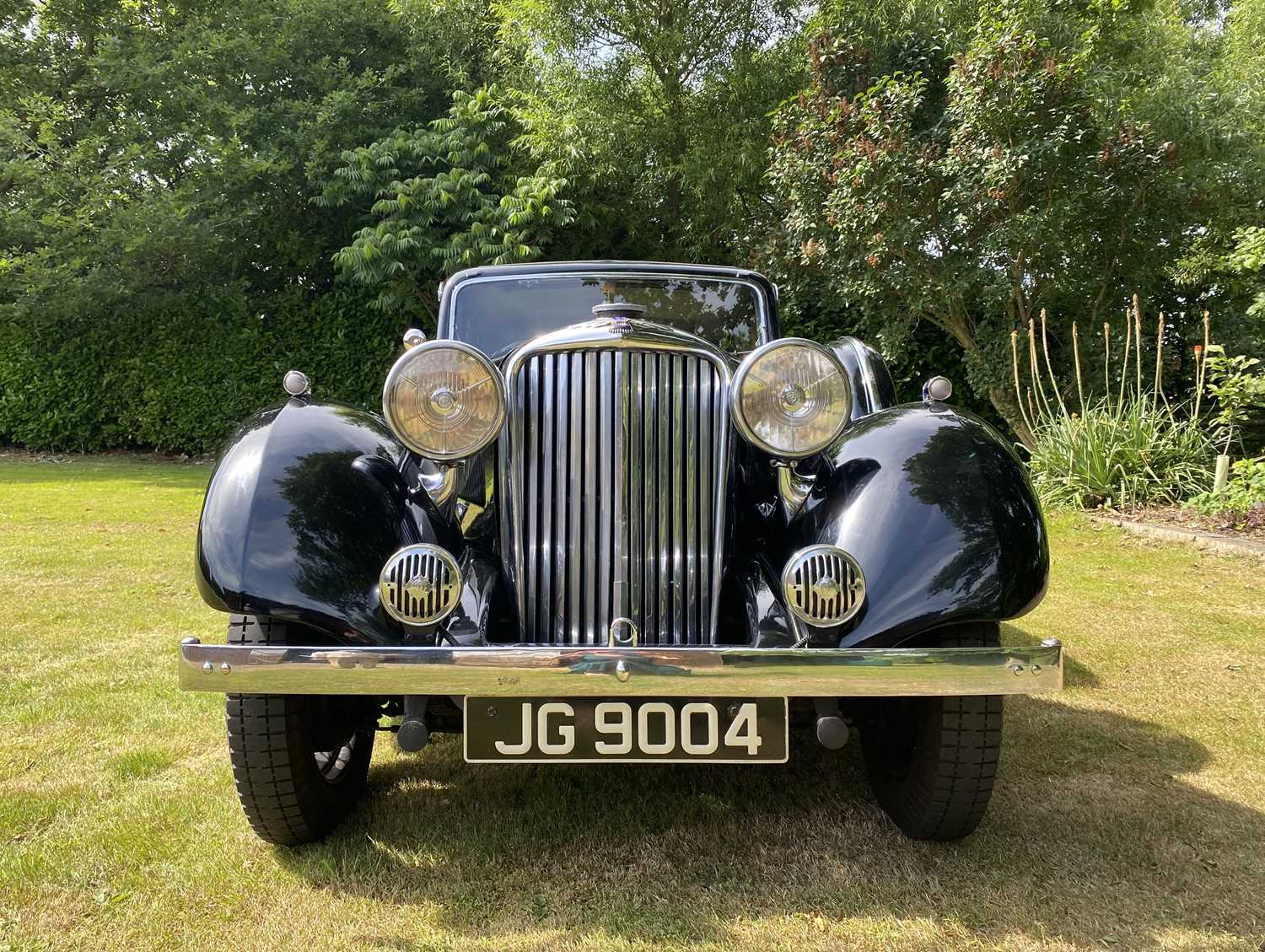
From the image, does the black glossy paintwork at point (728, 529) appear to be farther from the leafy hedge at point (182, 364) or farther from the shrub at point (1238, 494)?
the leafy hedge at point (182, 364)

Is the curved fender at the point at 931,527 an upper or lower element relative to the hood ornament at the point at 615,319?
lower

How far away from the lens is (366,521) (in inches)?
80.9

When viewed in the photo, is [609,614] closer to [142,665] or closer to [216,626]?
[142,665]

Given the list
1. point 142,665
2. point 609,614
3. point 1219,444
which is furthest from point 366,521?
point 1219,444

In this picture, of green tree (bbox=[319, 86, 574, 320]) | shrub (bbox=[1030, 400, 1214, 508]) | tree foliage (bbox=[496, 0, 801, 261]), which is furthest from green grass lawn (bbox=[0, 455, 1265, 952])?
tree foliage (bbox=[496, 0, 801, 261])

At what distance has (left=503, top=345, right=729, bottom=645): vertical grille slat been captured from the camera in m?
2.09

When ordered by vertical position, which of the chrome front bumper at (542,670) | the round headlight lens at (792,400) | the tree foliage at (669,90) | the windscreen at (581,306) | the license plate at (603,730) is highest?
the tree foliage at (669,90)

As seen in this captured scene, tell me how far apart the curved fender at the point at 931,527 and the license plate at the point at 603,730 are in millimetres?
361

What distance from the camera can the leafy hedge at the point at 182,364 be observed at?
39.1 ft

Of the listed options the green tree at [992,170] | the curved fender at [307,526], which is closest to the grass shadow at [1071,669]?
the curved fender at [307,526]

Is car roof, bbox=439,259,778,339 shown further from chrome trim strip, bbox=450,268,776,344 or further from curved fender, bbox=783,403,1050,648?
curved fender, bbox=783,403,1050,648

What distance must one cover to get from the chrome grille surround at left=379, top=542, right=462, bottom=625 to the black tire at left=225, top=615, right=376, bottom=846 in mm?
305

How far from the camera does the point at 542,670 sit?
1713mm

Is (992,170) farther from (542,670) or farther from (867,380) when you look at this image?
(542,670)
